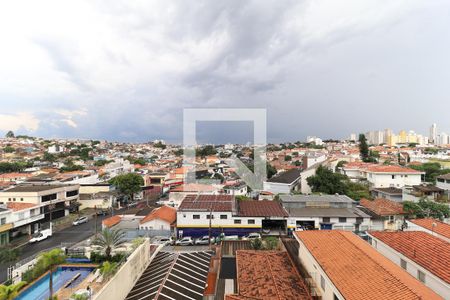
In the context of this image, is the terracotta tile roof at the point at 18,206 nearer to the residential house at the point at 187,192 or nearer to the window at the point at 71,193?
the window at the point at 71,193

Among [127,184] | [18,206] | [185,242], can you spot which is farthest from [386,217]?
[18,206]

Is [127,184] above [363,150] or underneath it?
underneath

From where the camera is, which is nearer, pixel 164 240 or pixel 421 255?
pixel 421 255

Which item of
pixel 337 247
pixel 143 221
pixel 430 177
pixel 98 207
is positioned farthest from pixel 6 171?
pixel 430 177

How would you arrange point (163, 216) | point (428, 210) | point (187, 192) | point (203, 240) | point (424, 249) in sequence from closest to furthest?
point (424, 249), point (203, 240), point (428, 210), point (163, 216), point (187, 192)

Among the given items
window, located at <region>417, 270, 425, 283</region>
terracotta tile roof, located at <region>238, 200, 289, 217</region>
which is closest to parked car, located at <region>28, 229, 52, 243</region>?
terracotta tile roof, located at <region>238, 200, 289, 217</region>

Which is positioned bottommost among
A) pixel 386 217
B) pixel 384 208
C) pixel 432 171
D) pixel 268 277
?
pixel 386 217

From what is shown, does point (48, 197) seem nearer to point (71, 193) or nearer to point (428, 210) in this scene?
point (71, 193)

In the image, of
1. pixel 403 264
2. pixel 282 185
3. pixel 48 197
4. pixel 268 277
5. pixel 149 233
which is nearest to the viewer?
pixel 268 277
